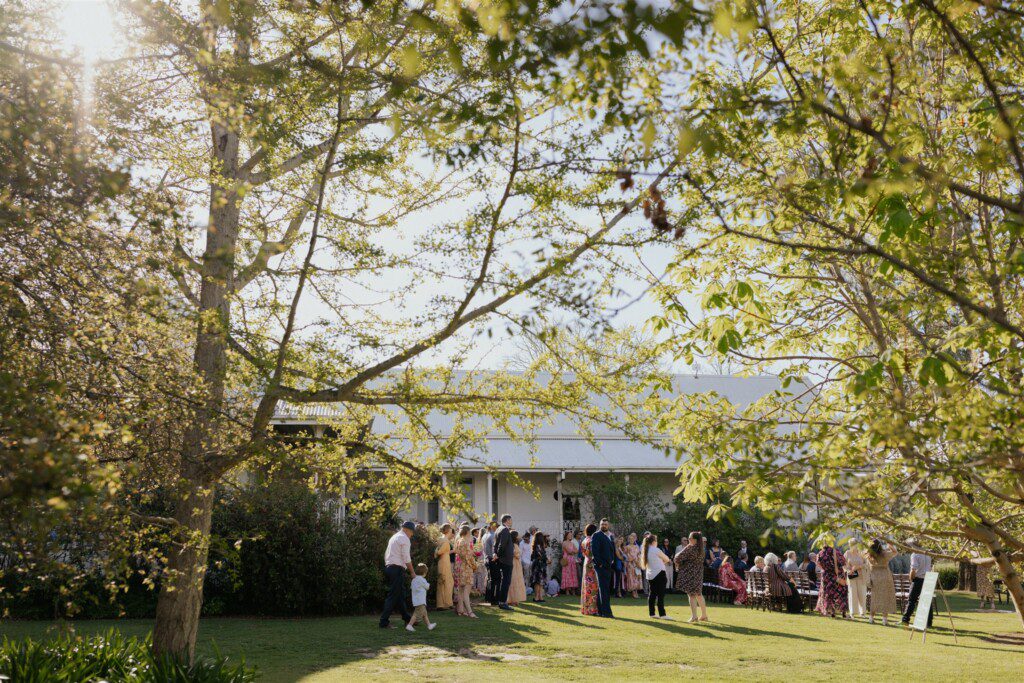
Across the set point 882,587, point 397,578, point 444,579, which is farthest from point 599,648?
point 882,587

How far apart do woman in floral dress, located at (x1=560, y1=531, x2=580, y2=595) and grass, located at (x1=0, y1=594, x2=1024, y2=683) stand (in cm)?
546

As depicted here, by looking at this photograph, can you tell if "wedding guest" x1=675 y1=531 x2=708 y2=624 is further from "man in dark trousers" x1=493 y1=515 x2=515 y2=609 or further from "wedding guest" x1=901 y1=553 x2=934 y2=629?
"wedding guest" x1=901 y1=553 x2=934 y2=629

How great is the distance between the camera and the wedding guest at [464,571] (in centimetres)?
1702

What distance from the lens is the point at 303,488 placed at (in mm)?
17031

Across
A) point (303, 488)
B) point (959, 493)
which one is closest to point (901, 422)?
point (959, 493)

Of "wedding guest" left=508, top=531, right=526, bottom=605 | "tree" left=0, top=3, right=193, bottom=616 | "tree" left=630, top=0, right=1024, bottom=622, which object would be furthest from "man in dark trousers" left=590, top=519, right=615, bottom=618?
"tree" left=0, top=3, right=193, bottom=616

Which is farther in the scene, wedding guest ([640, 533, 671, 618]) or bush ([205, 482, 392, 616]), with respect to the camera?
wedding guest ([640, 533, 671, 618])


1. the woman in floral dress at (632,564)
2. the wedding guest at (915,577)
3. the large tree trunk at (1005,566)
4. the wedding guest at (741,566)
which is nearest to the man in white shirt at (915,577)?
the wedding guest at (915,577)

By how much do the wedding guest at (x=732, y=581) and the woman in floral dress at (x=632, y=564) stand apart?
2.28 m

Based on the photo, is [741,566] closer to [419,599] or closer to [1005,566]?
[419,599]

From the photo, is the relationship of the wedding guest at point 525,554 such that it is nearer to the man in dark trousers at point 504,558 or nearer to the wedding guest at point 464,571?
the man in dark trousers at point 504,558

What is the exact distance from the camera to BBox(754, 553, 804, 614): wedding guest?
1950cm

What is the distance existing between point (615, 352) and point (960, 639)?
1071 cm

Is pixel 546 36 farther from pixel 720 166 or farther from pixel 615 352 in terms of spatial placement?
pixel 615 352
